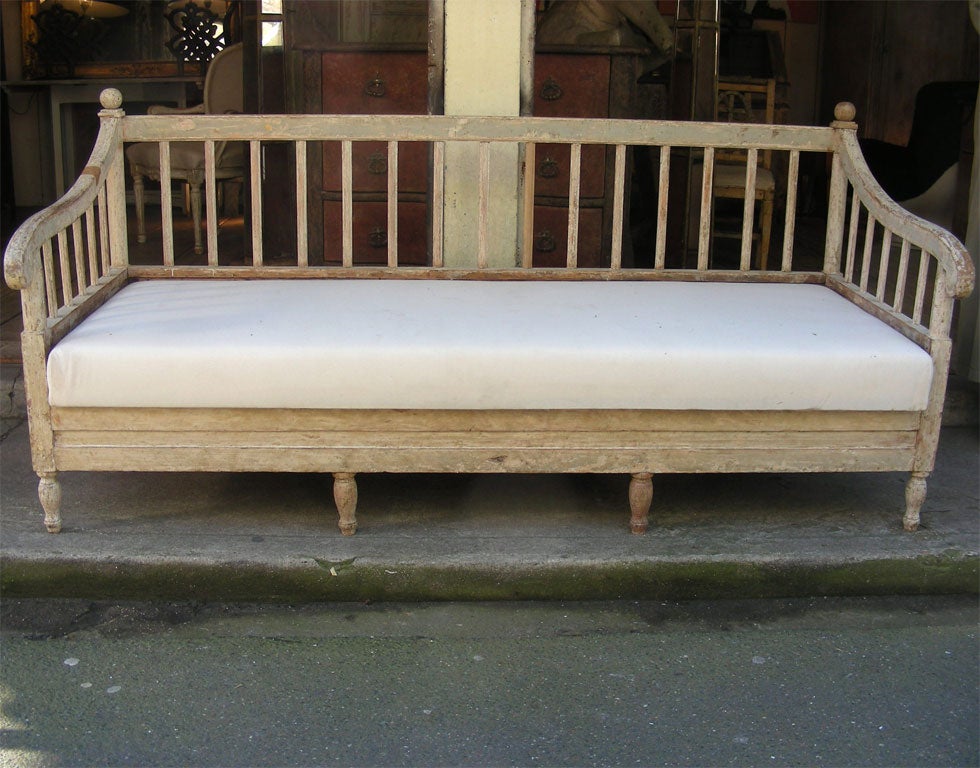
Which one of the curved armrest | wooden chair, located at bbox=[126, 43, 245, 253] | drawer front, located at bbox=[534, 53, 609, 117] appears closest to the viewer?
the curved armrest

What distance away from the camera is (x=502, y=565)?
2.98 metres

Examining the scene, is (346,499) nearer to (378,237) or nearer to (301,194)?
(301,194)

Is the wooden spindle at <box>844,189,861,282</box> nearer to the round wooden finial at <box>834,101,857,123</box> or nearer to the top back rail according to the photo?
the top back rail

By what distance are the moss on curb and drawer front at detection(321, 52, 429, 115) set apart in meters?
2.92

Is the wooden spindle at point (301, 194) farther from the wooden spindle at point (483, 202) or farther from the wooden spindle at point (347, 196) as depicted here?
the wooden spindle at point (483, 202)

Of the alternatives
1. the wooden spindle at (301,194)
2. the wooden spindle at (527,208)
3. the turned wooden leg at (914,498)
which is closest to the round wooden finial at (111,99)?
the wooden spindle at (301,194)

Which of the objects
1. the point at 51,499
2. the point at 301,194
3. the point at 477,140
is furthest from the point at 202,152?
the point at 51,499

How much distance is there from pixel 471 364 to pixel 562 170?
2.58m

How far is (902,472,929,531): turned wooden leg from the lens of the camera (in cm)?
311

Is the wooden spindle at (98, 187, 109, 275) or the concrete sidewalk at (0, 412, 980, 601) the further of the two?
the wooden spindle at (98, 187, 109, 275)

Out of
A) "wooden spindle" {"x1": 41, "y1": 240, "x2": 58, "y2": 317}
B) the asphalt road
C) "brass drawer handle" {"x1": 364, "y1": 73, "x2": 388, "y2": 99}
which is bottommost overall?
the asphalt road

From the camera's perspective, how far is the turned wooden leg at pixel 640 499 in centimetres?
305

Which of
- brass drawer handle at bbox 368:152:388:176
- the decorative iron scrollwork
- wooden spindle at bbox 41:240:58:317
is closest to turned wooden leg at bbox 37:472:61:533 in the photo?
wooden spindle at bbox 41:240:58:317

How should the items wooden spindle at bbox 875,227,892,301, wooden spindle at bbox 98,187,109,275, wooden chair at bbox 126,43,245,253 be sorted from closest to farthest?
1. wooden spindle at bbox 875,227,892,301
2. wooden spindle at bbox 98,187,109,275
3. wooden chair at bbox 126,43,245,253
